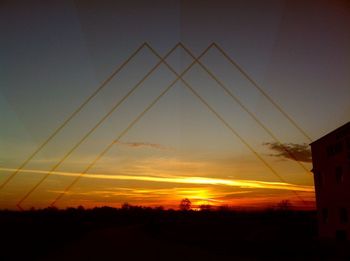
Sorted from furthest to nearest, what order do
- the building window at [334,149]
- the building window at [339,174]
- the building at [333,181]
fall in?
the building window at [339,174] < the building window at [334,149] < the building at [333,181]

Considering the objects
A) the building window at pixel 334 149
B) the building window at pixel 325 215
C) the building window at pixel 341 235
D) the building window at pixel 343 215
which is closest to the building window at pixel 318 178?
the building window at pixel 325 215

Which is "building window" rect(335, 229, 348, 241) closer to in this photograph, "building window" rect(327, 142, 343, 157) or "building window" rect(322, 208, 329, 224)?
"building window" rect(322, 208, 329, 224)

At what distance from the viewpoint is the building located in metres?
29.4

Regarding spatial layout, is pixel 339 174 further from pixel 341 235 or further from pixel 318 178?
pixel 341 235

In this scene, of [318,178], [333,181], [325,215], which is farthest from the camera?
[318,178]

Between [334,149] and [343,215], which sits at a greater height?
[334,149]

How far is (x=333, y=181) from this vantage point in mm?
31859

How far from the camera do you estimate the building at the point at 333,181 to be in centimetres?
2941

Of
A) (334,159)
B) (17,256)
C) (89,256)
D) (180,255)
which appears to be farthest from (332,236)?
(17,256)

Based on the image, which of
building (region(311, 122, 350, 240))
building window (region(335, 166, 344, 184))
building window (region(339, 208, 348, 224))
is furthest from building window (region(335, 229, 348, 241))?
building window (region(335, 166, 344, 184))

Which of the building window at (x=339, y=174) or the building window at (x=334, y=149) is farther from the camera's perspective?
the building window at (x=339, y=174)

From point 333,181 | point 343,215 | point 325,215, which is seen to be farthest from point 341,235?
point 333,181

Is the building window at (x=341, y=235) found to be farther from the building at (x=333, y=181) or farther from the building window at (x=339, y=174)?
the building window at (x=339, y=174)

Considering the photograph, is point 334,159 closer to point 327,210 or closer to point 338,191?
point 338,191
